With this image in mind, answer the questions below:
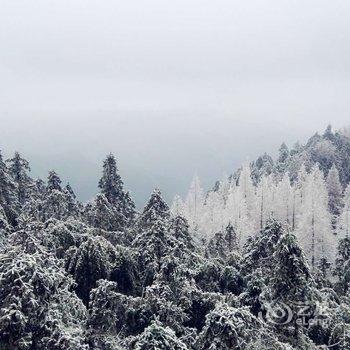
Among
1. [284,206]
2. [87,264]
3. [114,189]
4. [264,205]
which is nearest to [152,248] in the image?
[87,264]

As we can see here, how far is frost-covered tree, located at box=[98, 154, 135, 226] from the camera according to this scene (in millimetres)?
54875

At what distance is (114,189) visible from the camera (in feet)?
183

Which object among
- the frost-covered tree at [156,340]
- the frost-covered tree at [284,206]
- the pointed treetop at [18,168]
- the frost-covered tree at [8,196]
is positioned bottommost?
the frost-covered tree at [284,206]

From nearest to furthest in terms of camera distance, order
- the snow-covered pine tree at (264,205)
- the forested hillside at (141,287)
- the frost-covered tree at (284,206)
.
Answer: the forested hillside at (141,287)
the snow-covered pine tree at (264,205)
the frost-covered tree at (284,206)

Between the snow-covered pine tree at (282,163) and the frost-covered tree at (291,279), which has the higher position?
the frost-covered tree at (291,279)

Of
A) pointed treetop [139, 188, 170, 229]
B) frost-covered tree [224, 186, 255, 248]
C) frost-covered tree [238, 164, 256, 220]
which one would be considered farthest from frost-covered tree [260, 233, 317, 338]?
frost-covered tree [238, 164, 256, 220]

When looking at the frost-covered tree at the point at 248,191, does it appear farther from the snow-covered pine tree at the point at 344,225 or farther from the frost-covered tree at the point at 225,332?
the frost-covered tree at the point at 225,332

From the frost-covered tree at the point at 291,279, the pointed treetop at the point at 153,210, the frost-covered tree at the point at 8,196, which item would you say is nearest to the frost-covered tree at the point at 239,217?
the pointed treetop at the point at 153,210

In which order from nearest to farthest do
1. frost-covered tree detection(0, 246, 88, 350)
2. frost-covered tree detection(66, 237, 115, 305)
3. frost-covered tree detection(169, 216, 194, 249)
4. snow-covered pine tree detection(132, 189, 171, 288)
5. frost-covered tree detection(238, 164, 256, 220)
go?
frost-covered tree detection(0, 246, 88, 350) < frost-covered tree detection(66, 237, 115, 305) < snow-covered pine tree detection(132, 189, 171, 288) < frost-covered tree detection(169, 216, 194, 249) < frost-covered tree detection(238, 164, 256, 220)

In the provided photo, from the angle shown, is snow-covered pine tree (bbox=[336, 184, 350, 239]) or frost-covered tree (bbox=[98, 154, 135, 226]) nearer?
frost-covered tree (bbox=[98, 154, 135, 226])

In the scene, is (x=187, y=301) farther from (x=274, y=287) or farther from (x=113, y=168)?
(x=113, y=168)

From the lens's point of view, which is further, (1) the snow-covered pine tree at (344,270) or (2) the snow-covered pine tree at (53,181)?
(1) the snow-covered pine tree at (344,270)

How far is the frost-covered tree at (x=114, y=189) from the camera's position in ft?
180

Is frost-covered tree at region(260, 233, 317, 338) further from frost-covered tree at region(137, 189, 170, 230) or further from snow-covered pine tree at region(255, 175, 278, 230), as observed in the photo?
snow-covered pine tree at region(255, 175, 278, 230)
